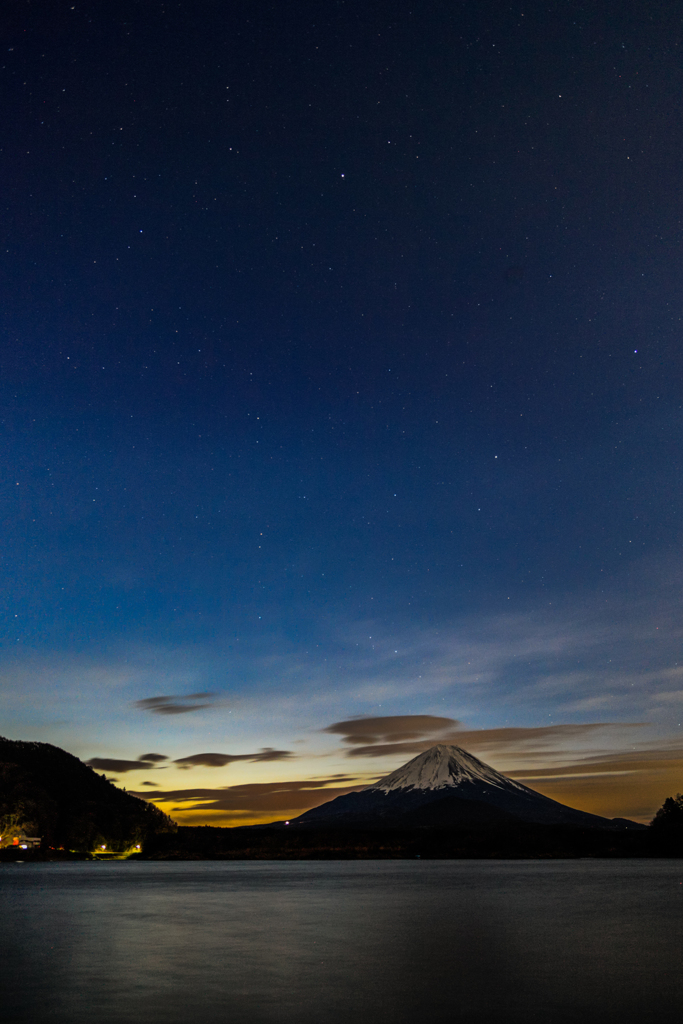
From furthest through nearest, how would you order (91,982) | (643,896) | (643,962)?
(643,896) → (643,962) → (91,982)

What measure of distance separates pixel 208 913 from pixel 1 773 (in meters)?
136

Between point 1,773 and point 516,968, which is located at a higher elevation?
point 1,773

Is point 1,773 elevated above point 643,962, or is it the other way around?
point 1,773

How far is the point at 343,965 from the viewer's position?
25.3 m

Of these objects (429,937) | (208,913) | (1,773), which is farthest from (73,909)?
(1,773)

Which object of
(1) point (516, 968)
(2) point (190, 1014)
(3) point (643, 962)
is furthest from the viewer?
(3) point (643, 962)

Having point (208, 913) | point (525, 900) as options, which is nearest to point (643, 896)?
point (525, 900)

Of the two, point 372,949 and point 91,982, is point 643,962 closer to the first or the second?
point 372,949

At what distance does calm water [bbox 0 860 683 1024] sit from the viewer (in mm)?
18047

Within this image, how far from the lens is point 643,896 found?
216 feet

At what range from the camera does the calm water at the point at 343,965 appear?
711 inches

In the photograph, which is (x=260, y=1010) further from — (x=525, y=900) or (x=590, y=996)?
(x=525, y=900)

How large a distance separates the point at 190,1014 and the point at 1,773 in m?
170

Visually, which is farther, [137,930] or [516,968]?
[137,930]
